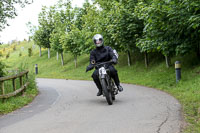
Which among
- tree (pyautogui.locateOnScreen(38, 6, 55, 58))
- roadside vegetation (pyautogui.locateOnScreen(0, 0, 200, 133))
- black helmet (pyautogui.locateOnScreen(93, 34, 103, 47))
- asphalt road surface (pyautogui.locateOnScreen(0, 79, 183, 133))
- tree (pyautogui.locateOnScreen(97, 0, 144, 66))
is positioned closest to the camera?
asphalt road surface (pyautogui.locateOnScreen(0, 79, 183, 133))

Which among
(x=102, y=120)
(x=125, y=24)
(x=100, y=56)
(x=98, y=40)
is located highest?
(x=125, y=24)

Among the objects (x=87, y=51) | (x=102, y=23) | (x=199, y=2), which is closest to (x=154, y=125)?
(x=199, y=2)

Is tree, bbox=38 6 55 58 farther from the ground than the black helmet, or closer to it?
farther from the ground

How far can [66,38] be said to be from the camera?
32.5 m

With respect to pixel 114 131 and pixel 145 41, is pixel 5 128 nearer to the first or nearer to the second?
pixel 114 131

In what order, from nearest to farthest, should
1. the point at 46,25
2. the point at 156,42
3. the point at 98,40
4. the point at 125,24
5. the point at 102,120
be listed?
the point at 102,120
the point at 98,40
the point at 156,42
the point at 125,24
the point at 46,25

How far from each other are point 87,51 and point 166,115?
77.3ft

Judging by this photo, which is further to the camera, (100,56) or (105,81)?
(100,56)

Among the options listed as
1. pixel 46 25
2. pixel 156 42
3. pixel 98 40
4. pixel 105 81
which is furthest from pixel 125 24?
pixel 46 25

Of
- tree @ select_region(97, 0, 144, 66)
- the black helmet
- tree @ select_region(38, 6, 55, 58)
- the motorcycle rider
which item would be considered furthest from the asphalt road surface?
tree @ select_region(38, 6, 55, 58)

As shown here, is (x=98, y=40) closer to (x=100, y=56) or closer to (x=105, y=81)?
(x=100, y=56)

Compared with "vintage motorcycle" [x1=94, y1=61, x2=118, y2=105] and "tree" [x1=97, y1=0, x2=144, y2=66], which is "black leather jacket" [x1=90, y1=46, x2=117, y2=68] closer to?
"vintage motorcycle" [x1=94, y1=61, x2=118, y2=105]

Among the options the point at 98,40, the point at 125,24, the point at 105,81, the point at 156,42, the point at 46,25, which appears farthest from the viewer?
the point at 46,25

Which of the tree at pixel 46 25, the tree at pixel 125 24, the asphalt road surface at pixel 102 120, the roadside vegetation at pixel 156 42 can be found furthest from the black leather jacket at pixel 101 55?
the tree at pixel 46 25
